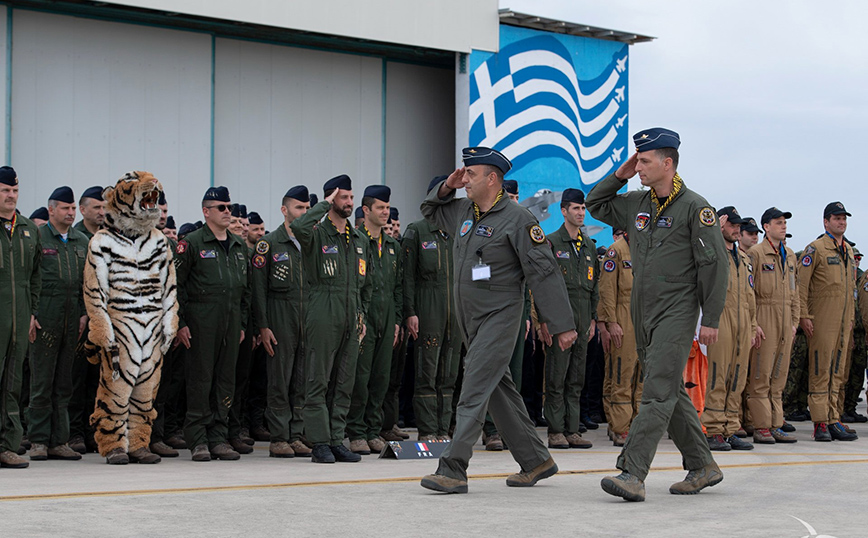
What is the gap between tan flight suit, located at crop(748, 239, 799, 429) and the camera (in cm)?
1194

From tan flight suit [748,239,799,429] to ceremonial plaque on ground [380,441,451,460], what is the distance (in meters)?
4.02

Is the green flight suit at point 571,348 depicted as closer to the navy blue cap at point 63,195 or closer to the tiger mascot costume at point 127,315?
the tiger mascot costume at point 127,315

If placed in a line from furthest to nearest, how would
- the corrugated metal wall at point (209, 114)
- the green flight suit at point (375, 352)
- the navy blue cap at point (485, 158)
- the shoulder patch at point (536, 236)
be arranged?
the corrugated metal wall at point (209, 114), the green flight suit at point (375, 352), the navy blue cap at point (485, 158), the shoulder patch at point (536, 236)

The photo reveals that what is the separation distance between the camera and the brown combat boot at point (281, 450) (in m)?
9.70

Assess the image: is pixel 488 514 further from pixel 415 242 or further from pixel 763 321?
pixel 763 321

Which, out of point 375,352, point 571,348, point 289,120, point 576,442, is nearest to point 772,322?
point 571,348

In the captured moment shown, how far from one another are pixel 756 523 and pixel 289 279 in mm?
5253

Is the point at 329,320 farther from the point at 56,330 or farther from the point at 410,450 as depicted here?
the point at 56,330

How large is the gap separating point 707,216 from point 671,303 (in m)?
0.58

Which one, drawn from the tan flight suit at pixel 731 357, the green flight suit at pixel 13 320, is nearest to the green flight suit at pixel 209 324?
the green flight suit at pixel 13 320

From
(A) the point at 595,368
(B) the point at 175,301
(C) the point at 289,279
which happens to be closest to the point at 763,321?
(A) the point at 595,368

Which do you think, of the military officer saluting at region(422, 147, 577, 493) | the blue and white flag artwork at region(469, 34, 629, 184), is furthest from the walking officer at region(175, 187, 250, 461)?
the blue and white flag artwork at region(469, 34, 629, 184)

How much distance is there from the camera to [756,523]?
231 inches

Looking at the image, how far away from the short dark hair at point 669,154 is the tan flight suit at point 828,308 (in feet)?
18.9
